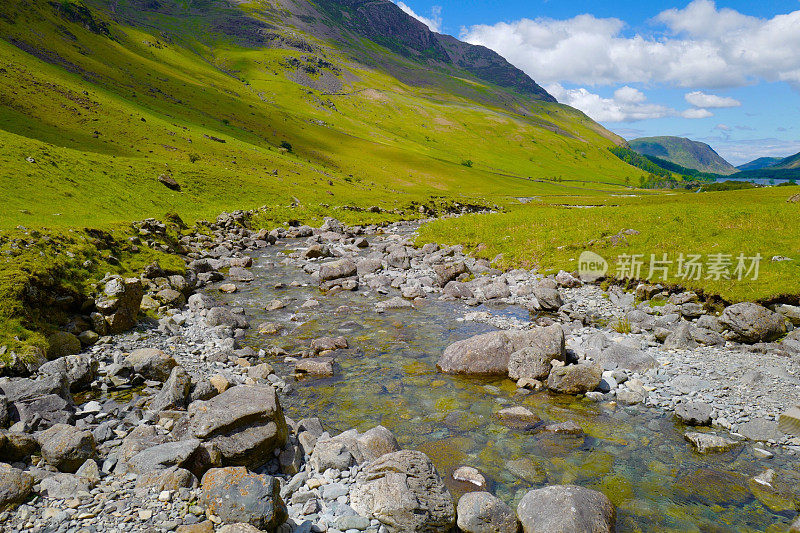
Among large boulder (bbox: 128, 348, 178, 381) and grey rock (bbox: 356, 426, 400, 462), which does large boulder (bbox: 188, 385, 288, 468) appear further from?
large boulder (bbox: 128, 348, 178, 381)

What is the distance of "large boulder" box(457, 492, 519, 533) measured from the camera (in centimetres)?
910

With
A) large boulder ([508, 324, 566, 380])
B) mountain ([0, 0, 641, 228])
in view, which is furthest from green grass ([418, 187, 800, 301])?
mountain ([0, 0, 641, 228])

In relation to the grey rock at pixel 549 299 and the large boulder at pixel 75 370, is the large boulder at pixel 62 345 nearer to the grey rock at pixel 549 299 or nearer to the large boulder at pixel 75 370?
the large boulder at pixel 75 370

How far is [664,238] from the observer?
29.5m

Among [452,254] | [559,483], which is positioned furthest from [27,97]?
[559,483]

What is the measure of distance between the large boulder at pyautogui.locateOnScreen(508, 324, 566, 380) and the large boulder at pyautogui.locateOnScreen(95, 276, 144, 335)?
17.2 m

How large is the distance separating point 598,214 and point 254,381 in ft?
116

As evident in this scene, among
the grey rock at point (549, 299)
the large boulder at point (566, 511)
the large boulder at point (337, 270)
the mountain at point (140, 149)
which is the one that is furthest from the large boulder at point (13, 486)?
the mountain at point (140, 149)

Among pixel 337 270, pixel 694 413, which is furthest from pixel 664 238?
pixel 337 270

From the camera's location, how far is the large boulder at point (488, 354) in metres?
17.4

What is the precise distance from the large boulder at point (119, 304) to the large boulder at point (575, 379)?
18517 mm

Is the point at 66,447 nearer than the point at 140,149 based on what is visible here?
Yes

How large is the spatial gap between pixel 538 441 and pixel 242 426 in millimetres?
8638

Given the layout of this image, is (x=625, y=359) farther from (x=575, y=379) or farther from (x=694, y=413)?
(x=694, y=413)
